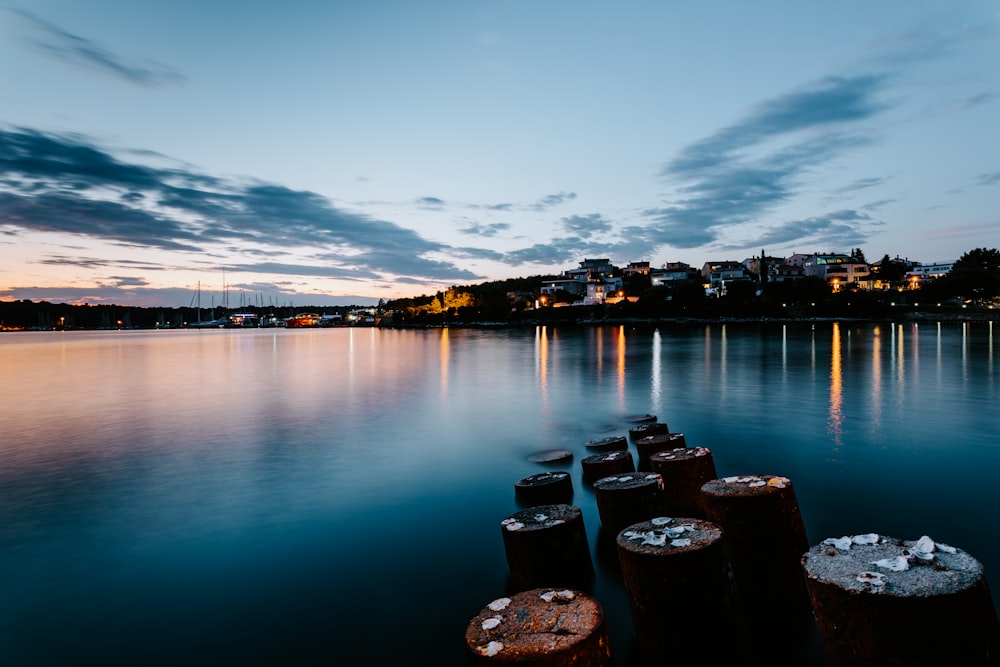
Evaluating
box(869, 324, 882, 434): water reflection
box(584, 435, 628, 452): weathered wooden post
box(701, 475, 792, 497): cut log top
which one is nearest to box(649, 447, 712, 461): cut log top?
box(701, 475, 792, 497): cut log top

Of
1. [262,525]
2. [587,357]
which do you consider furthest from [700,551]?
[587,357]

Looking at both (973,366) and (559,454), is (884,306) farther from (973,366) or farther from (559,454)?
(559,454)

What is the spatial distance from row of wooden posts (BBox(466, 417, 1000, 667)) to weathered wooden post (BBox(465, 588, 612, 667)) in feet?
0.03

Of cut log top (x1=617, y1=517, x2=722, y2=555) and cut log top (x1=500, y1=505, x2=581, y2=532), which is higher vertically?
cut log top (x1=617, y1=517, x2=722, y2=555)

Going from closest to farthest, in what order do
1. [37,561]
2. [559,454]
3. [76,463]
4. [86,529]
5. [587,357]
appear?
1. [37,561]
2. [86,529]
3. [559,454]
4. [76,463]
5. [587,357]

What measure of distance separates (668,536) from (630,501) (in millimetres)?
2297

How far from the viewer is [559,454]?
13.5 m

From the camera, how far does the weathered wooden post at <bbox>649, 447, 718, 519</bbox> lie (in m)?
7.93

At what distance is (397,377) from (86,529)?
87.9ft

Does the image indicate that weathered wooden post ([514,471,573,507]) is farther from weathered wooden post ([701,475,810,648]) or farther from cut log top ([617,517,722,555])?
cut log top ([617,517,722,555])

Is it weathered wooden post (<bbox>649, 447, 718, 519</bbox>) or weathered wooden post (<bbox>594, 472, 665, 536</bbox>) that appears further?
weathered wooden post (<bbox>649, 447, 718, 519</bbox>)

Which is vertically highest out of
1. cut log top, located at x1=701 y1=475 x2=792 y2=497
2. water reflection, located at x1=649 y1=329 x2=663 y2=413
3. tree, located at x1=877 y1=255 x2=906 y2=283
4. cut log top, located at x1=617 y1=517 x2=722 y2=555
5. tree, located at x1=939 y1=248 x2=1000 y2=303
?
tree, located at x1=877 y1=255 x2=906 y2=283

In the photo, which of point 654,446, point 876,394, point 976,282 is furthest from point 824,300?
point 654,446

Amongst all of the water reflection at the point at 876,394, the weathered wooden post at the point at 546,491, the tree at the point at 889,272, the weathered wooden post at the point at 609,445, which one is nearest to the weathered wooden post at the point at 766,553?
the weathered wooden post at the point at 546,491
